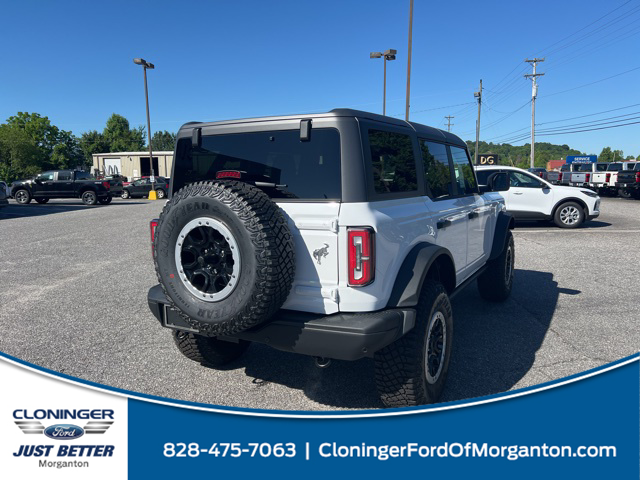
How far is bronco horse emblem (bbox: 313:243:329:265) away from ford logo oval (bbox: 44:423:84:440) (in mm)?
1610

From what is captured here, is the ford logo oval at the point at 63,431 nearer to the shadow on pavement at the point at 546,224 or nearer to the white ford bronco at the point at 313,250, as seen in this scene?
the white ford bronco at the point at 313,250

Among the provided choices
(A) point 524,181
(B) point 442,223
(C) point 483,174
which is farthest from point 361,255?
(A) point 524,181

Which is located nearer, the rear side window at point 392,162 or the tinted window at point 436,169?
the rear side window at point 392,162

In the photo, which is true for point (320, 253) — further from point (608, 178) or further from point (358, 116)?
point (608, 178)

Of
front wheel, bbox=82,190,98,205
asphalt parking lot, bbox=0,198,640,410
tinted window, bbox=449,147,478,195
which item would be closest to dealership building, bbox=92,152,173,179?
front wheel, bbox=82,190,98,205

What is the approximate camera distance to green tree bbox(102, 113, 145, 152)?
8538 cm

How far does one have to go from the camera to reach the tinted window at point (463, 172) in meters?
4.46

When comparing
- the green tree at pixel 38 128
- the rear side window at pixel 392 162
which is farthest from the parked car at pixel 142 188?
the green tree at pixel 38 128

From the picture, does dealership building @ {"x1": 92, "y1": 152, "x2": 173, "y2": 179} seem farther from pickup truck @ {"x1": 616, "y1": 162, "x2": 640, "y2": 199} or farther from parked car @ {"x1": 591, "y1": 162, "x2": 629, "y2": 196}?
pickup truck @ {"x1": 616, "y1": 162, "x2": 640, "y2": 199}

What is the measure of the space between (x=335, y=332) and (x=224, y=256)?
768 mm

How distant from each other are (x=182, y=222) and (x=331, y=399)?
1659 millimetres

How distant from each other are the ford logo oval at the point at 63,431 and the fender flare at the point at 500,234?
4268 millimetres

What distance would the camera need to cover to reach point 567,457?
2.40 metres

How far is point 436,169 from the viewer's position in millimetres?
3938
